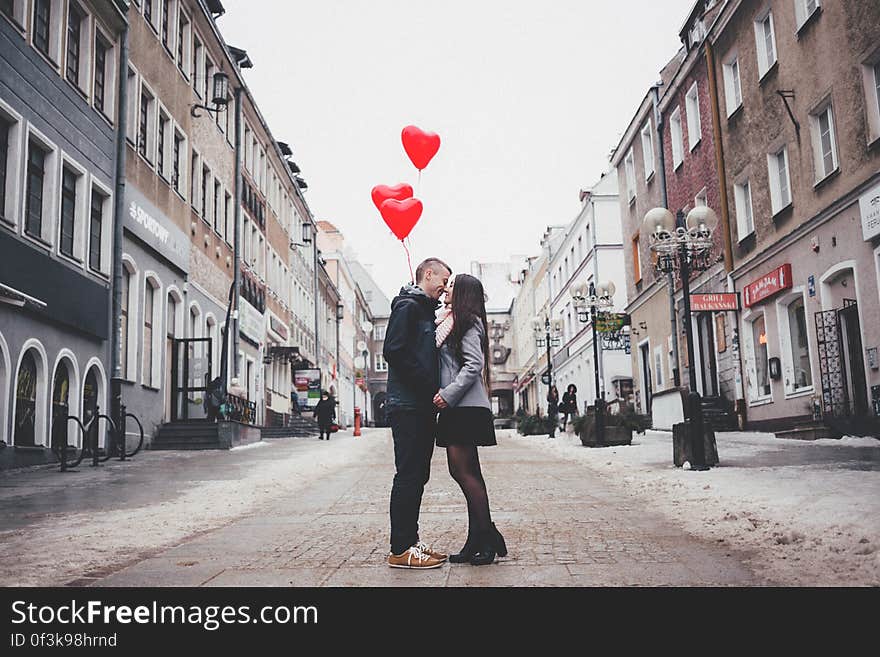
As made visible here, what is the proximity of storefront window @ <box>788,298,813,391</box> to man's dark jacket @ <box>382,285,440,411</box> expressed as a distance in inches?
614

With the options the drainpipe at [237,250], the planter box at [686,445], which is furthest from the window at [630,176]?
the planter box at [686,445]

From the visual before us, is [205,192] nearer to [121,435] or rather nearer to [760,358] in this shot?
[121,435]

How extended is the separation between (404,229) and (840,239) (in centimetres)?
796

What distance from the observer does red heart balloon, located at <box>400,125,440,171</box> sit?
14391 millimetres

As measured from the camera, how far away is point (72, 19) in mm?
18781

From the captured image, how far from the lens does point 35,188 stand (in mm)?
16703

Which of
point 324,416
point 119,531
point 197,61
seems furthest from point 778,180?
point 197,61

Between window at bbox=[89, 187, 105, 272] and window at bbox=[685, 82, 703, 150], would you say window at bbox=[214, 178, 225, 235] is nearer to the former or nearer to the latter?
window at bbox=[89, 187, 105, 272]

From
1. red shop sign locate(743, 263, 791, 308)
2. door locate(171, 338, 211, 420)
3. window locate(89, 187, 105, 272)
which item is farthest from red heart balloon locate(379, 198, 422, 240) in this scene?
door locate(171, 338, 211, 420)

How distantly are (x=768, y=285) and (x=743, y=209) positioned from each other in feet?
10.1

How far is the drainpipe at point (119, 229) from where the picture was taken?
19.6 m

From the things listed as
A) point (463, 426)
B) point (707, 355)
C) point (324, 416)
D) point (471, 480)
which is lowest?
point (471, 480)
